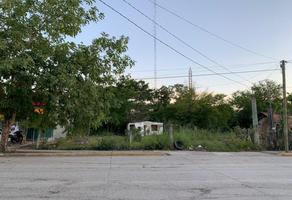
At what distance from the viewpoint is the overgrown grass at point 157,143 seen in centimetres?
2992

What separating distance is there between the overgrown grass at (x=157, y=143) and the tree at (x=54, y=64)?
442 cm

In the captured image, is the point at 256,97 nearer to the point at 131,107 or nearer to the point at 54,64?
the point at 131,107

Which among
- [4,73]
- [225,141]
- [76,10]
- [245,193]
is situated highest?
[76,10]

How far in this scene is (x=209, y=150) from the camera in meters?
30.2

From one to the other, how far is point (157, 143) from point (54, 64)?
375 inches

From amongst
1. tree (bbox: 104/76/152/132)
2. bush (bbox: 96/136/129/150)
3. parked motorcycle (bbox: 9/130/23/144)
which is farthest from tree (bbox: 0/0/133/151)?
tree (bbox: 104/76/152/132)

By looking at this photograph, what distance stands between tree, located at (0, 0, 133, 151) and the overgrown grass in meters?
4.42

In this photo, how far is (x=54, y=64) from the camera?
2420cm

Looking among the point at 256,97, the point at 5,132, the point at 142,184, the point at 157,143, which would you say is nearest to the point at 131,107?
the point at 256,97

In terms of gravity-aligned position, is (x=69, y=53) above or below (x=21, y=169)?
above

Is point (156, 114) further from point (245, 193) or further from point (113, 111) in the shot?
point (245, 193)

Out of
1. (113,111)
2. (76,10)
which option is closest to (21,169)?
(76,10)

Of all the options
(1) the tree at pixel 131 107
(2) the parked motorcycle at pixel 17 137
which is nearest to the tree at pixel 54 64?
(2) the parked motorcycle at pixel 17 137

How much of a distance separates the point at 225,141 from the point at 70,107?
12.8m
